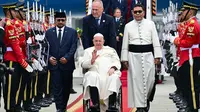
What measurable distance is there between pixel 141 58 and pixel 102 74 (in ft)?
2.30

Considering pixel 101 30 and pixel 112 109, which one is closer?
pixel 112 109

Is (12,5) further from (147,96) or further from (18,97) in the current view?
(147,96)

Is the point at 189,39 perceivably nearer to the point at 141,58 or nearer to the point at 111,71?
the point at 141,58

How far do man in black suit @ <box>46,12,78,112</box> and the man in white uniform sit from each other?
0.95 m

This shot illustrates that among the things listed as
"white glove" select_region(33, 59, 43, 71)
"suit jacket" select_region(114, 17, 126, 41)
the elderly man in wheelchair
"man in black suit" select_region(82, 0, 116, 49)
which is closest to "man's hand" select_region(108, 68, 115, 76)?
the elderly man in wheelchair

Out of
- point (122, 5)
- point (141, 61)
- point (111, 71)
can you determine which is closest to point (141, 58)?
point (141, 61)

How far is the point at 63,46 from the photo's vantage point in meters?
10.3

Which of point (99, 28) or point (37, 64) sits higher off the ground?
point (99, 28)

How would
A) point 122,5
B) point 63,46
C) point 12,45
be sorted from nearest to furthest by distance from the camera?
point 12,45, point 63,46, point 122,5

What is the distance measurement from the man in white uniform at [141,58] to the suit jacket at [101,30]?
0.41m

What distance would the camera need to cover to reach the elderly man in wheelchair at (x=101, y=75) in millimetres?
9336

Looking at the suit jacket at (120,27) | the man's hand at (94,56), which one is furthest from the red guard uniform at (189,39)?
the suit jacket at (120,27)

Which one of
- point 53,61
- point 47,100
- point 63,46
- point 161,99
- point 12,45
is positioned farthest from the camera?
point 161,99

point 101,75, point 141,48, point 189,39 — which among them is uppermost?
point 189,39
